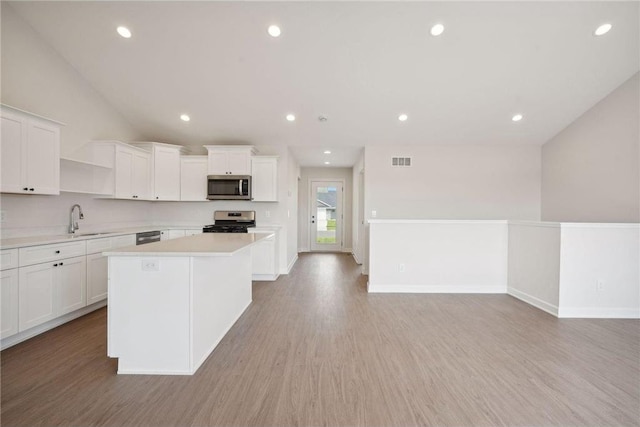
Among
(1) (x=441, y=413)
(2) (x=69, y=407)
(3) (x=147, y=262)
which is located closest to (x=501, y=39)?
(1) (x=441, y=413)

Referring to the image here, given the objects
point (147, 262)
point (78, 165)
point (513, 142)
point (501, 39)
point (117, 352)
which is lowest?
point (117, 352)

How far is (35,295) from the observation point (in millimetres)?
2461

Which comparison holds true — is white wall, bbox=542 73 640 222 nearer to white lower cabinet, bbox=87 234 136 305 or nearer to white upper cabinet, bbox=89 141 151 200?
white lower cabinet, bbox=87 234 136 305

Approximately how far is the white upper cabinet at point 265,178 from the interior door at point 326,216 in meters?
3.23

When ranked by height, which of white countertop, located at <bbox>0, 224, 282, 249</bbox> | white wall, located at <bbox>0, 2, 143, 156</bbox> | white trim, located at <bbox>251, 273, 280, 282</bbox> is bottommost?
white trim, located at <bbox>251, 273, 280, 282</bbox>

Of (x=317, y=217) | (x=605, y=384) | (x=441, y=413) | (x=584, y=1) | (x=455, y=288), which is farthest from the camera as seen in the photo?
(x=317, y=217)

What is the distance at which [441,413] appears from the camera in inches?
62.1

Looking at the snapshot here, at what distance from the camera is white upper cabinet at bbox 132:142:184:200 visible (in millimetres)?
4465

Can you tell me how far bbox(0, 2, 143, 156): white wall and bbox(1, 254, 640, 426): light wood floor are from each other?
8.14 ft

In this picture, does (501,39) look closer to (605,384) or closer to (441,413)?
(605,384)

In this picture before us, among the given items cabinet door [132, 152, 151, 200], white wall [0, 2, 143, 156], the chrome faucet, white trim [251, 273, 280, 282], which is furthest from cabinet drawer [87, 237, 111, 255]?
white trim [251, 273, 280, 282]

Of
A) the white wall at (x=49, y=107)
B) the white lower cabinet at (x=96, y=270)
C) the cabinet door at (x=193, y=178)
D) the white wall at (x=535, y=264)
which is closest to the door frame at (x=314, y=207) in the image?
the cabinet door at (x=193, y=178)

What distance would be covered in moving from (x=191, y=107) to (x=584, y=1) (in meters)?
4.87

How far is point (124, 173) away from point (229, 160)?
154 centimetres
